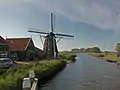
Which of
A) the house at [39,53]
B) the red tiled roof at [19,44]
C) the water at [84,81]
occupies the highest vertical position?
the red tiled roof at [19,44]

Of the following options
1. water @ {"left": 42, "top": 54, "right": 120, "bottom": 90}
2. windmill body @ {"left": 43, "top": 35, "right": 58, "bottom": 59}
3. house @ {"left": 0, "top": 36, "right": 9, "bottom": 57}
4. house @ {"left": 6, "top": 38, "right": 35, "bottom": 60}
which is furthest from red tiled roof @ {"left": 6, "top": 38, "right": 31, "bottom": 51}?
water @ {"left": 42, "top": 54, "right": 120, "bottom": 90}

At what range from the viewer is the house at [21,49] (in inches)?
1913

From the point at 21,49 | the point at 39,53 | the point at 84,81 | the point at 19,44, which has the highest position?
the point at 19,44

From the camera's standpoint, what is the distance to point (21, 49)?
4862 cm

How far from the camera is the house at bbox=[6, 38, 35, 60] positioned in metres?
48.6

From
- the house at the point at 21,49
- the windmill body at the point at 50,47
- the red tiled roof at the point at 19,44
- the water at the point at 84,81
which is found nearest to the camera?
the water at the point at 84,81

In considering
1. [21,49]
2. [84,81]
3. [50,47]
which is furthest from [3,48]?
[50,47]

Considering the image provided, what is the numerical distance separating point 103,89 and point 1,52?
2322 cm

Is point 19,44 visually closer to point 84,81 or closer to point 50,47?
point 50,47

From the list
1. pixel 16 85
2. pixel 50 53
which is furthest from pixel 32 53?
pixel 16 85

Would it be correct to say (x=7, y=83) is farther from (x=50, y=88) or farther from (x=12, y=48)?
(x=12, y=48)

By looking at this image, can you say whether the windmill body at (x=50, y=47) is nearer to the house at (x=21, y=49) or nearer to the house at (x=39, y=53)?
the house at (x=39, y=53)

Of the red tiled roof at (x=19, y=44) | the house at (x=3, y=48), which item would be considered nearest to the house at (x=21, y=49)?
the red tiled roof at (x=19, y=44)

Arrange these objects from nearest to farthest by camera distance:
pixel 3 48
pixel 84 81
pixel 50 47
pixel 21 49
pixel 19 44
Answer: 1. pixel 84 81
2. pixel 3 48
3. pixel 21 49
4. pixel 19 44
5. pixel 50 47
